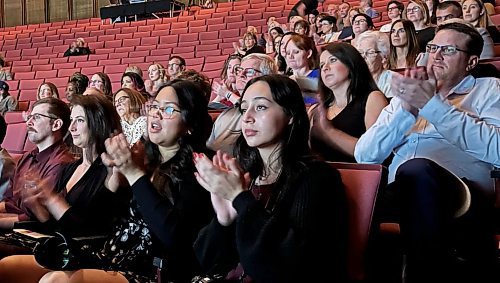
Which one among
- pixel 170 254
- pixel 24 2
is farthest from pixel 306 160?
pixel 24 2

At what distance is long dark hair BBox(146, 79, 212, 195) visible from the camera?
1.13 metres

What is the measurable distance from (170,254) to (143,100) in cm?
A: 101

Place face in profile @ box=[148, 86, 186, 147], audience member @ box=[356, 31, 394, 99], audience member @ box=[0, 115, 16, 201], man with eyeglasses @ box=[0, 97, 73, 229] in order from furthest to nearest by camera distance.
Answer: audience member @ box=[356, 31, 394, 99] → audience member @ box=[0, 115, 16, 201] → man with eyeglasses @ box=[0, 97, 73, 229] → face in profile @ box=[148, 86, 186, 147]

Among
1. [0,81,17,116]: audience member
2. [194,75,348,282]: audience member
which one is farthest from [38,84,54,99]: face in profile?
[194,75,348,282]: audience member

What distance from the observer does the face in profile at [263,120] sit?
934 mm

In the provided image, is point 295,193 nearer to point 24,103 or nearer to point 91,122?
point 91,122

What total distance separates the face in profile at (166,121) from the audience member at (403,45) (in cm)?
110

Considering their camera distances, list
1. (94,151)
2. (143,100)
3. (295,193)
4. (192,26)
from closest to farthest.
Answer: (295,193)
(94,151)
(143,100)
(192,26)

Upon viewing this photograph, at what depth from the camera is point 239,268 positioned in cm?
93

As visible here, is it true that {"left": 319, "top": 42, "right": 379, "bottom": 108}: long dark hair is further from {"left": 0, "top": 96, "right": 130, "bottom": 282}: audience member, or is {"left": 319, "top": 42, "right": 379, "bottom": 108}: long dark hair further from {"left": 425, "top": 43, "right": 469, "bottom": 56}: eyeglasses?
{"left": 0, "top": 96, "right": 130, "bottom": 282}: audience member

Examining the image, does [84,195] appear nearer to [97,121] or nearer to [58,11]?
[97,121]

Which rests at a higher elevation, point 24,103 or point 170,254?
point 170,254

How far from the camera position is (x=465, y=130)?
1059 millimetres

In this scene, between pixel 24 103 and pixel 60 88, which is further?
pixel 60 88
